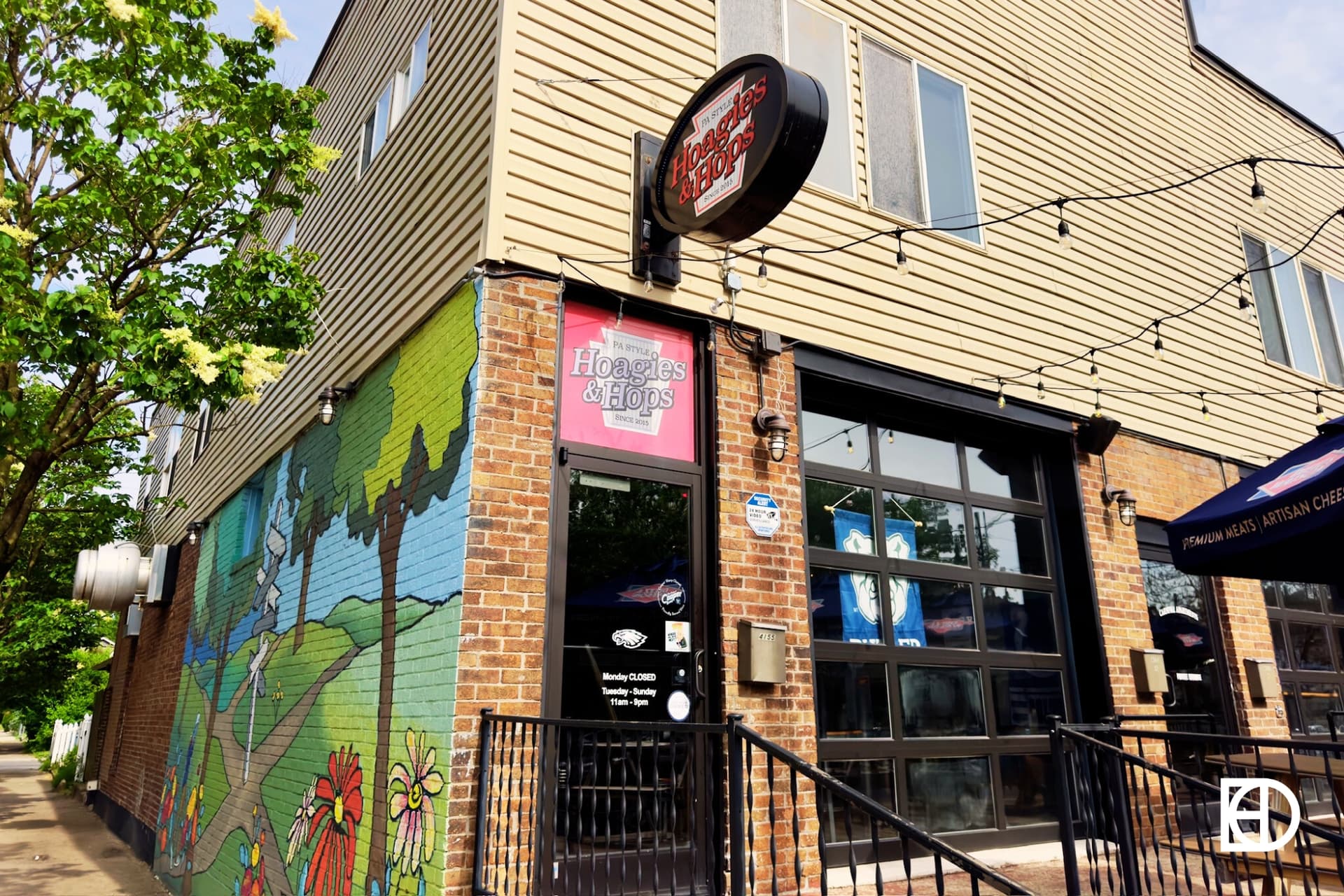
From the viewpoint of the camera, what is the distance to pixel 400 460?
5.52 meters

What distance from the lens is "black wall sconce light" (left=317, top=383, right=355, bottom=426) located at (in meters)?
6.79

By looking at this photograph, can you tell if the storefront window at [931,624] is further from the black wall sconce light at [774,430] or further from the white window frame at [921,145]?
the white window frame at [921,145]

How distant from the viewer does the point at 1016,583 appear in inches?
265

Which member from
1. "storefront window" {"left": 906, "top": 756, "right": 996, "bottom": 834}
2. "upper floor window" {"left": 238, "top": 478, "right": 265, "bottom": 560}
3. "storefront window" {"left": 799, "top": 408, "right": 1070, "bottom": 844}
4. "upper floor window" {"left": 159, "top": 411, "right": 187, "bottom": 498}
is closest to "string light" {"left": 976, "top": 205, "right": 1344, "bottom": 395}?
"storefront window" {"left": 799, "top": 408, "right": 1070, "bottom": 844}

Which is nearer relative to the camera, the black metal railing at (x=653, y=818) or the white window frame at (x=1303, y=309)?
the black metal railing at (x=653, y=818)

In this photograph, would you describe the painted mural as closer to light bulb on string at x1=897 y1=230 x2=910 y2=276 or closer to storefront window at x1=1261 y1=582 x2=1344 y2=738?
light bulb on string at x1=897 y1=230 x2=910 y2=276

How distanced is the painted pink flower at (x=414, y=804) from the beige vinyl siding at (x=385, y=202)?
2.60 meters

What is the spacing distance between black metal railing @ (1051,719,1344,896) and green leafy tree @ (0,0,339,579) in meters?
5.65

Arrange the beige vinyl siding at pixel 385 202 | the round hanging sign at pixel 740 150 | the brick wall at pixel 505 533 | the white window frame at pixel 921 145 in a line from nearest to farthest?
the brick wall at pixel 505 533 < the round hanging sign at pixel 740 150 < the beige vinyl siding at pixel 385 202 < the white window frame at pixel 921 145

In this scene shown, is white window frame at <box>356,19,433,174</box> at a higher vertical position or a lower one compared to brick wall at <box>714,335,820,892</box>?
higher

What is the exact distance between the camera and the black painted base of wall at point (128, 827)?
10667mm

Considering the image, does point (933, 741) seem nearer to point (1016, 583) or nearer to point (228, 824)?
point (1016, 583)

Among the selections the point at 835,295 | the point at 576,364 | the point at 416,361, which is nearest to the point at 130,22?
the point at 416,361

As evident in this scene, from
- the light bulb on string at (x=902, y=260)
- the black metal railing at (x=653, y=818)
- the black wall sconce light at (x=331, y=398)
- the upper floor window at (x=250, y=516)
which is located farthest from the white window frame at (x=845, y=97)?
the upper floor window at (x=250, y=516)
